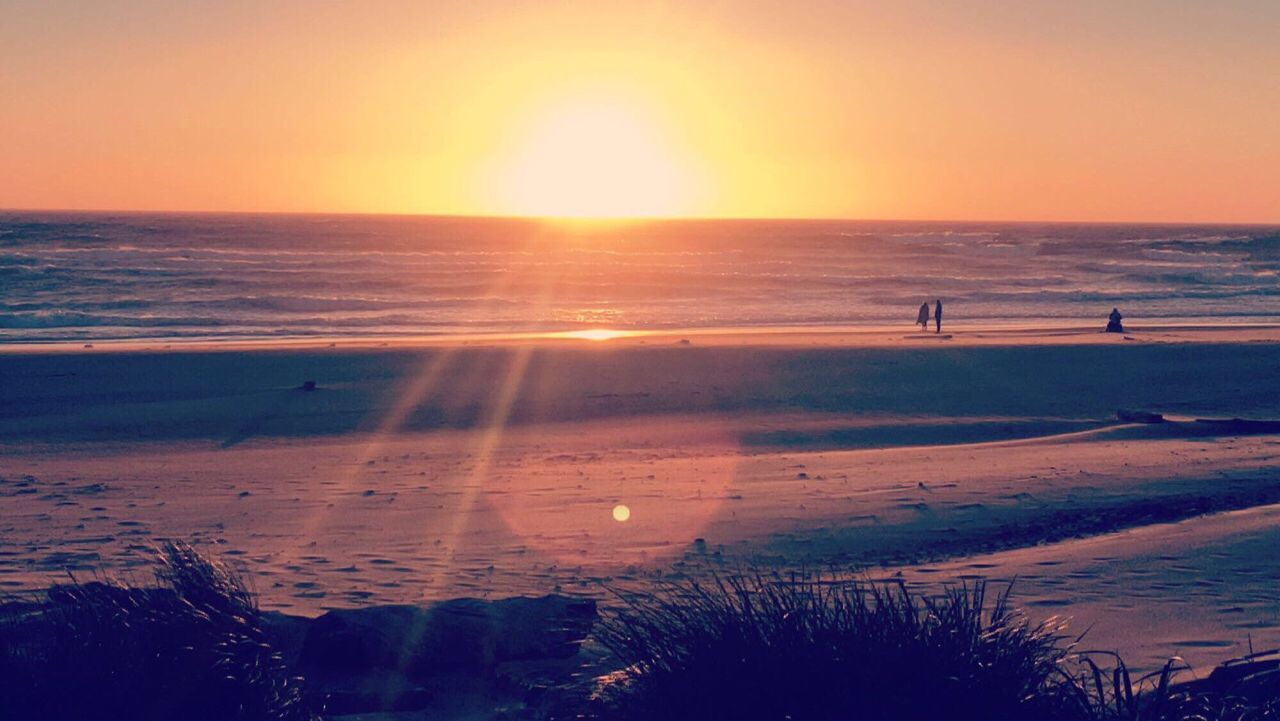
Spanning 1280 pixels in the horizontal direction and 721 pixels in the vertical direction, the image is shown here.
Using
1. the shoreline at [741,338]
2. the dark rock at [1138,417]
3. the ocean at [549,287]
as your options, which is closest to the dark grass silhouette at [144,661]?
the dark rock at [1138,417]

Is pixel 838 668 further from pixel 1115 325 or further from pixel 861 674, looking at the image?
pixel 1115 325

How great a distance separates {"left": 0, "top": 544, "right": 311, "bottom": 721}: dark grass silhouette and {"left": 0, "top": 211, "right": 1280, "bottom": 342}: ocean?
2600 cm

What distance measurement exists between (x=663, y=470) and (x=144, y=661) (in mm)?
8596

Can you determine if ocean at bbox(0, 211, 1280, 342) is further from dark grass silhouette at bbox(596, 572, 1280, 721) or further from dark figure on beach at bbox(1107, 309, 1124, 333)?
dark grass silhouette at bbox(596, 572, 1280, 721)

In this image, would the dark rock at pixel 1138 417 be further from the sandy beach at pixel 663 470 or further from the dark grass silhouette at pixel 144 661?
the dark grass silhouette at pixel 144 661

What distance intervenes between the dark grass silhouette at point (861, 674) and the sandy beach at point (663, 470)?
2.29 m

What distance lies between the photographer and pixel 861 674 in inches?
141

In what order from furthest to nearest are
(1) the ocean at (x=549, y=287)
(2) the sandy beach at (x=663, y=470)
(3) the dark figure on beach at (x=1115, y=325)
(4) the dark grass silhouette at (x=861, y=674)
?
(1) the ocean at (x=549, y=287), (3) the dark figure on beach at (x=1115, y=325), (2) the sandy beach at (x=663, y=470), (4) the dark grass silhouette at (x=861, y=674)

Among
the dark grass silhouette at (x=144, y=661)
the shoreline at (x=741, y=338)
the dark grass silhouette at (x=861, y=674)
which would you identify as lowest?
the shoreline at (x=741, y=338)

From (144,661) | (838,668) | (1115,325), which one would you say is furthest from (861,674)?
(1115,325)

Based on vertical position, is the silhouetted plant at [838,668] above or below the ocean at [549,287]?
above

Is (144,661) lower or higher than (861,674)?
lower

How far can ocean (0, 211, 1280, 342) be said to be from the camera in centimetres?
3519

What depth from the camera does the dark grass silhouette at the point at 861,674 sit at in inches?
139
